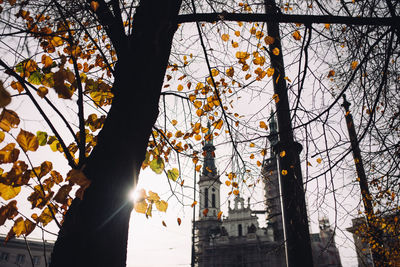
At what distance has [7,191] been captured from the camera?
1671 millimetres

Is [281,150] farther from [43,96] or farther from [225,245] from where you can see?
[225,245]

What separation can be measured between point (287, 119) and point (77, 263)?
2.96m

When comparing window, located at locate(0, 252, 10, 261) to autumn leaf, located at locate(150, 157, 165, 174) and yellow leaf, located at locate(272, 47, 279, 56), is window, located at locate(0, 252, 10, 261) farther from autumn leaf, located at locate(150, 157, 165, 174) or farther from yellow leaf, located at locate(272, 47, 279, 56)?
yellow leaf, located at locate(272, 47, 279, 56)

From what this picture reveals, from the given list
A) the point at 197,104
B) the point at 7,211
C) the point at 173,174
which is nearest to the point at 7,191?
the point at 7,211

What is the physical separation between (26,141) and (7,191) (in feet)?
1.31

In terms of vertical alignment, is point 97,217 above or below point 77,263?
above

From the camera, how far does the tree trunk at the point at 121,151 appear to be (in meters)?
1.21

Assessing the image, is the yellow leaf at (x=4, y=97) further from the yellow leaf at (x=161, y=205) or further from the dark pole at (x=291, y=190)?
the dark pole at (x=291, y=190)

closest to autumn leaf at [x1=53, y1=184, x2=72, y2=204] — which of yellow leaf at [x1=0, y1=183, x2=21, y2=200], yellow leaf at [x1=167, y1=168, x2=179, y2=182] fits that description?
yellow leaf at [x1=0, y1=183, x2=21, y2=200]

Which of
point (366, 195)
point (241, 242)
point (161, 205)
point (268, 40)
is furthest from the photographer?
point (241, 242)

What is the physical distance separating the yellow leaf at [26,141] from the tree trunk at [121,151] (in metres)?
0.45

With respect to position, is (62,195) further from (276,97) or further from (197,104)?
(276,97)

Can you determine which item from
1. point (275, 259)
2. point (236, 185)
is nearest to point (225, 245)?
point (275, 259)

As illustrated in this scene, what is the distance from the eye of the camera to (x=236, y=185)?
147 inches
